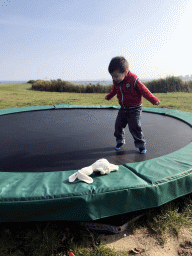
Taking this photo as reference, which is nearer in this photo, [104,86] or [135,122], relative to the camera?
[135,122]

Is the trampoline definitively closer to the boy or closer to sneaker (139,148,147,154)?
sneaker (139,148,147,154)

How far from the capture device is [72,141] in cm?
210

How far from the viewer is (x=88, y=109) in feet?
13.0

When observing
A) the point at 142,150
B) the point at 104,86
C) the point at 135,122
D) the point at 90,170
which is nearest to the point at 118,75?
the point at 135,122

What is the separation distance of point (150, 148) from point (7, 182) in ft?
4.05

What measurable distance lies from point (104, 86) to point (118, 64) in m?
9.02

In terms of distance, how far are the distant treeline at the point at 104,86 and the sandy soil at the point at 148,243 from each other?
28.6 ft

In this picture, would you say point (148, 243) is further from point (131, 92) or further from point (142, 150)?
point (131, 92)

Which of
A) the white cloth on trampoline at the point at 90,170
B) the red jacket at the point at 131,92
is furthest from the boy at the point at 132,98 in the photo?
the white cloth on trampoline at the point at 90,170

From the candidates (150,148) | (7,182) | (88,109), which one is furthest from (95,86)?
(7,182)

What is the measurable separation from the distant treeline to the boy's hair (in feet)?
26.6

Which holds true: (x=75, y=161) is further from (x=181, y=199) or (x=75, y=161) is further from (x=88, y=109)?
(x=88, y=109)

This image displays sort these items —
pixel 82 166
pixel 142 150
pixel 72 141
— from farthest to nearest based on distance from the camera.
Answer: pixel 72 141 < pixel 142 150 < pixel 82 166

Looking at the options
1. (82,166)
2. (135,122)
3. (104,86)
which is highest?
(104,86)
